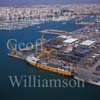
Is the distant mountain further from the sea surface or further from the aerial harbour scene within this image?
the sea surface

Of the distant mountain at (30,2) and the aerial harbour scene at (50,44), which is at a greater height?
the distant mountain at (30,2)

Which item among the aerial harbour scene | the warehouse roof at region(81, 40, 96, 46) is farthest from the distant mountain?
the warehouse roof at region(81, 40, 96, 46)

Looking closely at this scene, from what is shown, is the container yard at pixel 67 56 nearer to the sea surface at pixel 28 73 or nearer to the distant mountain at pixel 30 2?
the sea surface at pixel 28 73

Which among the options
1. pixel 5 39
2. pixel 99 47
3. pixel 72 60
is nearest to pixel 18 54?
pixel 5 39

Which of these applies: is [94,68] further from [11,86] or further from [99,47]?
[11,86]

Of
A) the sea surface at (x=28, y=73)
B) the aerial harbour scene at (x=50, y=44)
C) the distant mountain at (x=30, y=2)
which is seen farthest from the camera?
the distant mountain at (x=30, y=2)

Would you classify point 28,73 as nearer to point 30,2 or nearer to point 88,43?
point 88,43

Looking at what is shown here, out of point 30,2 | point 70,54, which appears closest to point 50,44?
point 70,54

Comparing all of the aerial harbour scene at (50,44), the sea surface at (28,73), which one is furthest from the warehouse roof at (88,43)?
the sea surface at (28,73)
